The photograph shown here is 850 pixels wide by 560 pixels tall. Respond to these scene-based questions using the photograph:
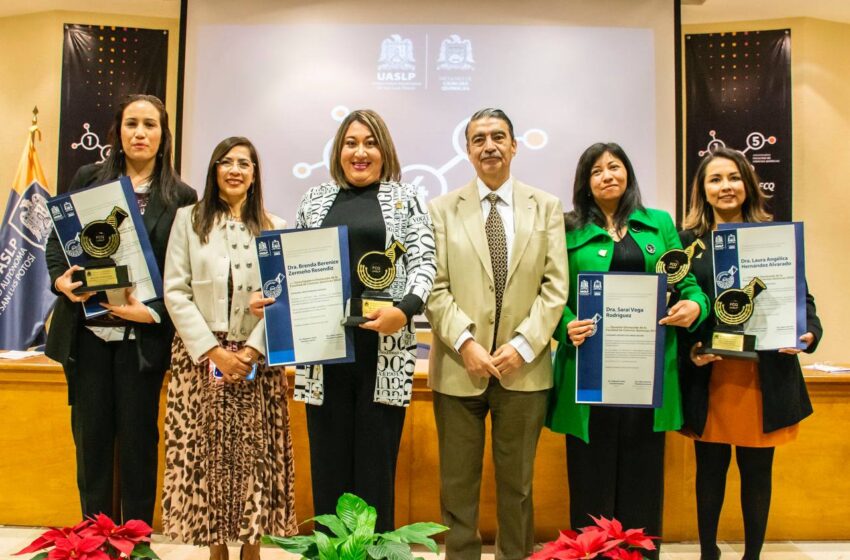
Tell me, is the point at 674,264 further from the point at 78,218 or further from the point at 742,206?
the point at 78,218

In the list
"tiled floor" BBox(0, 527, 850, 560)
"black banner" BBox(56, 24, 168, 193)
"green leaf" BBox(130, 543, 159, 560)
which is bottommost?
"tiled floor" BBox(0, 527, 850, 560)

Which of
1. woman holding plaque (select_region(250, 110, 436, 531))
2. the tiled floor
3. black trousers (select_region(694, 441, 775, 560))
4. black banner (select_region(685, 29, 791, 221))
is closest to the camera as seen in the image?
woman holding plaque (select_region(250, 110, 436, 531))

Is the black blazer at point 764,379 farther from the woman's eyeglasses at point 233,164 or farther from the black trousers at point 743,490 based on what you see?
the woman's eyeglasses at point 233,164

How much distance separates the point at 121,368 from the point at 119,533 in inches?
36.8

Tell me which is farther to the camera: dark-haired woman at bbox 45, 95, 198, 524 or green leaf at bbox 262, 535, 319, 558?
dark-haired woman at bbox 45, 95, 198, 524

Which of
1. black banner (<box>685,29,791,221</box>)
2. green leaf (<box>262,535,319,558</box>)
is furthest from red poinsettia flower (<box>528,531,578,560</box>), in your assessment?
black banner (<box>685,29,791,221</box>)

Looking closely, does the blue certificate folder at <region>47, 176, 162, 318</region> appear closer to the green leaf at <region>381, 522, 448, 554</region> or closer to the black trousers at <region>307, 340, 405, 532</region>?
the black trousers at <region>307, 340, 405, 532</region>

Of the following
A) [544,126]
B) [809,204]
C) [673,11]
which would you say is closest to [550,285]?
[544,126]

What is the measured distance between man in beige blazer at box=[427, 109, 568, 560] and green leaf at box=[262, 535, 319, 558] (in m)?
0.92

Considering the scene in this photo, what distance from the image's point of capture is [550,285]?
229 centimetres

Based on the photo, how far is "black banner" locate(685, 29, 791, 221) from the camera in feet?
16.9

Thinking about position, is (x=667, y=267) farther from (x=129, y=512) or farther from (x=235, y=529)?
(x=129, y=512)

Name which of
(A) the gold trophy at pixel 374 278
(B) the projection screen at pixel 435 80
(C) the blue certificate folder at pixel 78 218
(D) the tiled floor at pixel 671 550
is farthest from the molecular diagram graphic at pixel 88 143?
(A) the gold trophy at pixel 374 278

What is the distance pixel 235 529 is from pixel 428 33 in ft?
12.3
